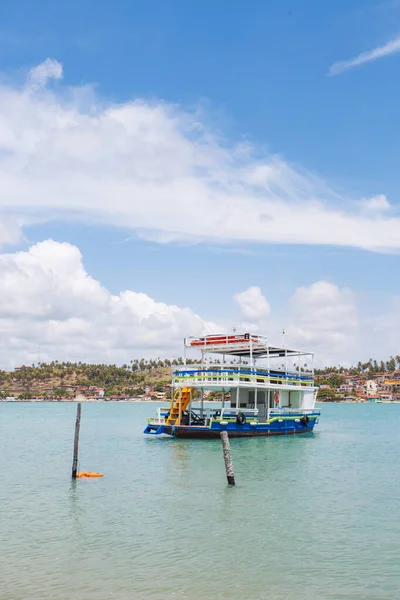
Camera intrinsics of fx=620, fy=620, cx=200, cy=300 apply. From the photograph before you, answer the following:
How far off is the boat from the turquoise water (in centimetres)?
761

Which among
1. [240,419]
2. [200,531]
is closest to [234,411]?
[240,419]

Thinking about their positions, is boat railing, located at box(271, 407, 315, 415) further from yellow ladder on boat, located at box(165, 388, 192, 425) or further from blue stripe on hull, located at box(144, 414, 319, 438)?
yellow ladder on boat, located at box(165, 388, 192, 425)

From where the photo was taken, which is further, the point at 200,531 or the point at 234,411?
the point at 234,411

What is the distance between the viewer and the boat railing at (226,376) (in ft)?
145

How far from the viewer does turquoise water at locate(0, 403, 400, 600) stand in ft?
50.1

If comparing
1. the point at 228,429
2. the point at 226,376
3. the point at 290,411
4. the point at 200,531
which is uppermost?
the point at 226,376

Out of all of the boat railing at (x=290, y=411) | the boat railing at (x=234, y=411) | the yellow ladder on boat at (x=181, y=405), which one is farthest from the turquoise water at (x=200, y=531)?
the boat railing at (x=290, y=411)

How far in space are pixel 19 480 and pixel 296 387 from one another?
87.4 feet

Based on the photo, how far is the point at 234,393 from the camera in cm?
4862

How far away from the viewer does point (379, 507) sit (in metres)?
24.4

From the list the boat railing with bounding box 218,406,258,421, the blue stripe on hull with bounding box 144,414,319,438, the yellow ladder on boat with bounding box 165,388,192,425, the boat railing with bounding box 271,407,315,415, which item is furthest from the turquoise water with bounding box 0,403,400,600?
the boat railing with bounding box 271,407,315,415

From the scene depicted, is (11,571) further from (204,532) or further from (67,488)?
(67,488)

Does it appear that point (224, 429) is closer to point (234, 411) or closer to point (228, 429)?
point (228, 429)

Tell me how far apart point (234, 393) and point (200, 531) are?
93.5ft
